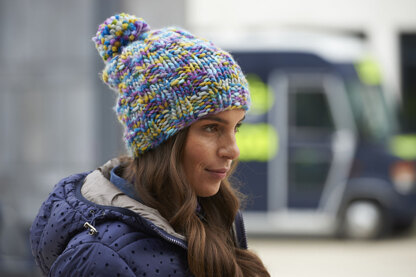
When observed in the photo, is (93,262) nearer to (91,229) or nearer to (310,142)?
(91,229)

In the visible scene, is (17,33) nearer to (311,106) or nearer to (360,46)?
(311,106)

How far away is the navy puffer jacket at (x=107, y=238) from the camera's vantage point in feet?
4.82

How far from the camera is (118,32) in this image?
1731 mm

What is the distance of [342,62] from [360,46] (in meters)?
0.59

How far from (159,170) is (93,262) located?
0.98ft

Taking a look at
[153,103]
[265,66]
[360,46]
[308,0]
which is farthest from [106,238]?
[308,0]

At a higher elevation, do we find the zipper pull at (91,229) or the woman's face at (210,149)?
the woman's face at (210,149)

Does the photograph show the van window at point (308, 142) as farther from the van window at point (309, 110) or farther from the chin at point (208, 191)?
the chin at point (208, 191)

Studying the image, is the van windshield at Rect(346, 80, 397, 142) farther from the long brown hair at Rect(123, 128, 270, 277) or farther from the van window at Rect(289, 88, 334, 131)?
the long brown hair at Rect(123, 128, 270, 277)

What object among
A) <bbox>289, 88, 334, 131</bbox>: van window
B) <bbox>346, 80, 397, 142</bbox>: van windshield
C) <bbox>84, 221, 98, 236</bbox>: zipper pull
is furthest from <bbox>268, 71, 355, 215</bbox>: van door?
<bbox>84, 221, 98, 236</bbox>: zipper pull

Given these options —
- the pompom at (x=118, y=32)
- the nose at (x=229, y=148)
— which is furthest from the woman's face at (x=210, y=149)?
the pompom at (x=118, y=32)

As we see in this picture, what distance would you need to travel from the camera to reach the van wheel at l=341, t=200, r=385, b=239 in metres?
9.37

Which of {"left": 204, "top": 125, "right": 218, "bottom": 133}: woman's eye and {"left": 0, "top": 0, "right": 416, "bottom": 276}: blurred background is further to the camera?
{"left": 0, "top": 0, "right": 416, "bottom": 276}: blurred background

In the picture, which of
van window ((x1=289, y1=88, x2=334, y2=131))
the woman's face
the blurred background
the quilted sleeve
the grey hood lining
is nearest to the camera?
the quilted sleeve
